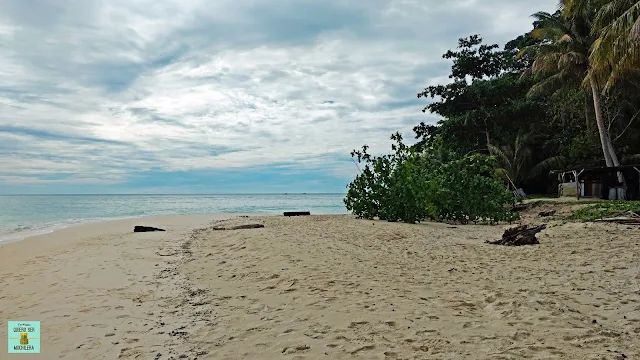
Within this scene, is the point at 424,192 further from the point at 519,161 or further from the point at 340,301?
the point at 519,161

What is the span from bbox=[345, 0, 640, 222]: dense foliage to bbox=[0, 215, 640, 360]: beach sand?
230 inches

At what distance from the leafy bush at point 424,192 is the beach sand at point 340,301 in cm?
527

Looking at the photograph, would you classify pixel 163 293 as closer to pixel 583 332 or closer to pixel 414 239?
pixel 583 332

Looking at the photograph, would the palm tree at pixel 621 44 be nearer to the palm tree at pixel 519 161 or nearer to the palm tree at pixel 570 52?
the palm tree at pixel 570 52

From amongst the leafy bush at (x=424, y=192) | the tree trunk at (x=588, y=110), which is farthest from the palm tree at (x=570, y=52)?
the leafy bush at (x=424, y=192)

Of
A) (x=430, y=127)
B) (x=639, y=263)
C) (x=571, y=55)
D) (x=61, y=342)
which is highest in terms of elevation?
(x=571, y=55)

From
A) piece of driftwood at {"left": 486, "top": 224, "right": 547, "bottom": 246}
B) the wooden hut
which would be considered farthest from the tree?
piece of driftwood at {"left": 486, "top": 224, "right": 547, "bottom": 246}

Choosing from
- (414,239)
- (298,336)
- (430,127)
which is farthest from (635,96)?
(298,336)

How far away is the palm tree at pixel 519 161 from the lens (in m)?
29.1

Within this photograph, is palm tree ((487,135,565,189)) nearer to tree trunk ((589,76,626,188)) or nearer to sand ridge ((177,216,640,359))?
tree trunk ((589,76,626,188))

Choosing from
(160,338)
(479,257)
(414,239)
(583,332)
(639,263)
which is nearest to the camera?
(583,332)

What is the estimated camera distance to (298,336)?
3859mm

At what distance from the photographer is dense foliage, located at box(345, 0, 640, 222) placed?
47.4 ft

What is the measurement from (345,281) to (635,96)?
26759 millimetres
